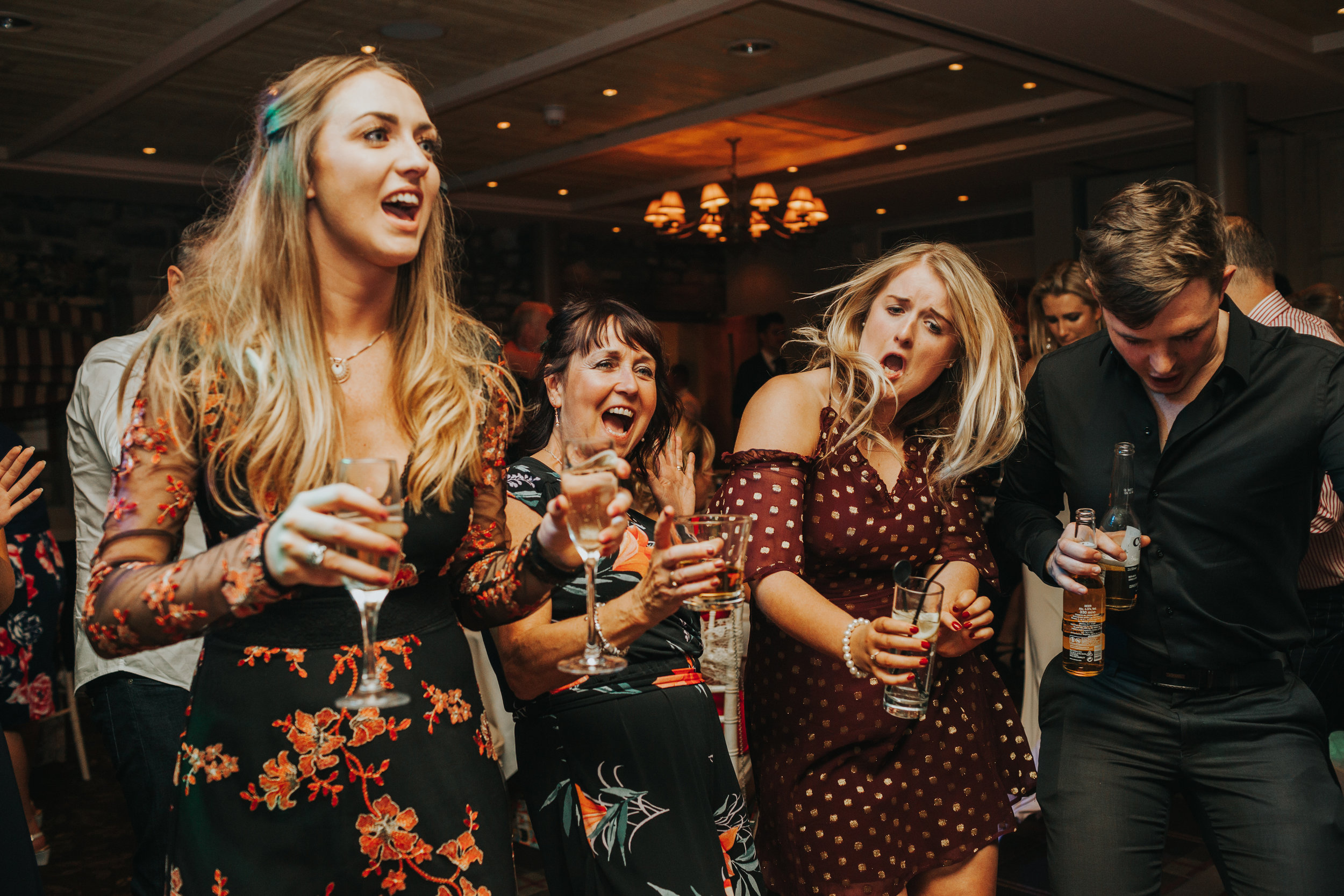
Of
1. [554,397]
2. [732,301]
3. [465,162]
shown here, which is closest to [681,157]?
[465,162]

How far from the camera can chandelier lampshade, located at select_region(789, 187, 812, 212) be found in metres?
8.38

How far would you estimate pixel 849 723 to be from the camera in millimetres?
1984

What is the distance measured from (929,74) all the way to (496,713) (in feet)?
17.5

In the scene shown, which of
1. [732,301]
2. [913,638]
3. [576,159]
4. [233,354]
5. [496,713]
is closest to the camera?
[233,354]

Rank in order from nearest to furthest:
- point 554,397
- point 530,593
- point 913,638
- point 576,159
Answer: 1. point 530,593
2. point 913,638
3. point 554,397
4. point 576,159

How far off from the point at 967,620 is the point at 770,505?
39cm

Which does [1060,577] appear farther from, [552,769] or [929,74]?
[929,74]

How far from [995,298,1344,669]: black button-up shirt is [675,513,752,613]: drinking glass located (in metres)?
0.78

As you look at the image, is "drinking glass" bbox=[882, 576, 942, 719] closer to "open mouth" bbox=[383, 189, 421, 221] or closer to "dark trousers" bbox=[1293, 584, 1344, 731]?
"open mouth" bbox=[383, 189, 421, 221]

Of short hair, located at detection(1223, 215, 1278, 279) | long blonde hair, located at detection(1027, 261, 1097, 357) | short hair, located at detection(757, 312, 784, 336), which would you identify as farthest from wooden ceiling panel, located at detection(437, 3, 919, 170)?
short hair, located at detection(1223, 215, 1278, 279)

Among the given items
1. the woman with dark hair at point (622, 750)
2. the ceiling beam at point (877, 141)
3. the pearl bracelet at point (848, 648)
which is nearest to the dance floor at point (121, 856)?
the woman with dark hair at point (622, 750)

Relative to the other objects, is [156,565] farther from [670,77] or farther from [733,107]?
[733,107]

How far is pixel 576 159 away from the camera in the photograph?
9.12m

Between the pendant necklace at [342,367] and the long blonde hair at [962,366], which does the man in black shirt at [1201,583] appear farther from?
the pendant necklace at [342,367]
